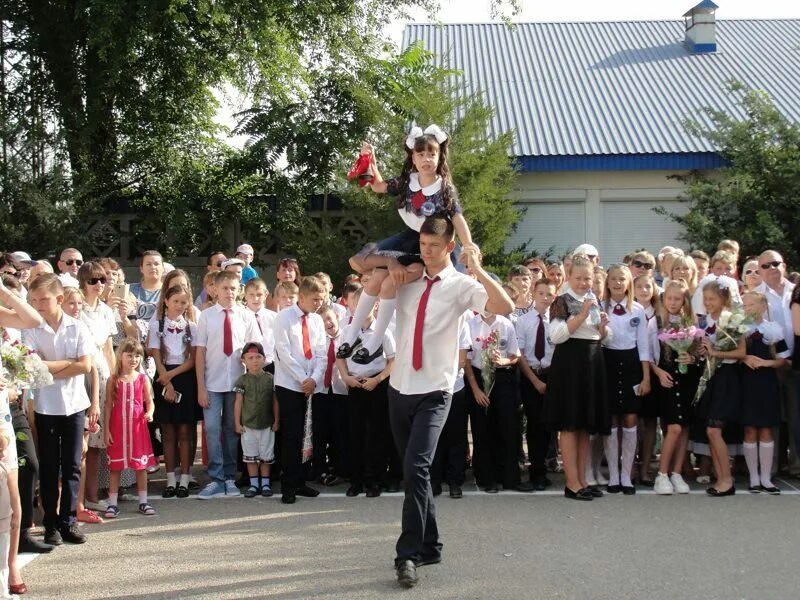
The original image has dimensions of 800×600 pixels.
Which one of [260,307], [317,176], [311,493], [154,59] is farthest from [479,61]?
[311,493]

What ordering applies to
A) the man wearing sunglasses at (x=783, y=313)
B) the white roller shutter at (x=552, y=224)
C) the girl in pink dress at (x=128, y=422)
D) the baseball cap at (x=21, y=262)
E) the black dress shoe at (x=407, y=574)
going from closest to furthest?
the black dress shoe at (x=407, y=574) → the girl in pink dress at (x=128, y=422) → the man wearing sunglasses at (x=783, y=313) → the baseball cap at (x=21, y=262) → the white roller shutter at (x=552, y=224)

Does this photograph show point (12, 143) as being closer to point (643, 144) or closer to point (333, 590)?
point (643, 144)

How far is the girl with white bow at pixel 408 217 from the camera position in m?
6.14

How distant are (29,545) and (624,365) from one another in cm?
515

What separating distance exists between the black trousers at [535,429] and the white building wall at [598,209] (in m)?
11.8

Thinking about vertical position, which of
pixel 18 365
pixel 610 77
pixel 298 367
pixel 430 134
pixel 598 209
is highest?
pixel 610 77

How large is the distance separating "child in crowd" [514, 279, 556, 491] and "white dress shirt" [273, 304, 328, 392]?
1.88m

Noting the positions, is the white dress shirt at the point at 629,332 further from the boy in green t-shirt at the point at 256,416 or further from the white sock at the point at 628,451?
the boy in green t-shirt at the point at 256,416

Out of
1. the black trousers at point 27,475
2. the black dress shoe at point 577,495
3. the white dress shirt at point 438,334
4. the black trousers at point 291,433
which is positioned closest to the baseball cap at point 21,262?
the black trousers at point 291,433

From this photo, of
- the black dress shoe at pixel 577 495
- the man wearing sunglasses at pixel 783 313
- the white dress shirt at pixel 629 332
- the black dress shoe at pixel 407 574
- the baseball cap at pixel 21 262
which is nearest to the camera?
Result: the black dress shoe at pixel 407 574

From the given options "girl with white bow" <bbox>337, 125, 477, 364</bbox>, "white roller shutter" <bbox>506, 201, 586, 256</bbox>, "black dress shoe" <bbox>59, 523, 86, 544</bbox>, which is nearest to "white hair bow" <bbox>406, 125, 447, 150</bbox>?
"girl with white bow" <bbox>337, 125, 477, 364</bbox>

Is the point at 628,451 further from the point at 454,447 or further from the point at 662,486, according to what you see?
the point at 454,447

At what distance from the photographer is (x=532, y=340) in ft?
29.3

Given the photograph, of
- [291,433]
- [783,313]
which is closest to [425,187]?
[291,433]
